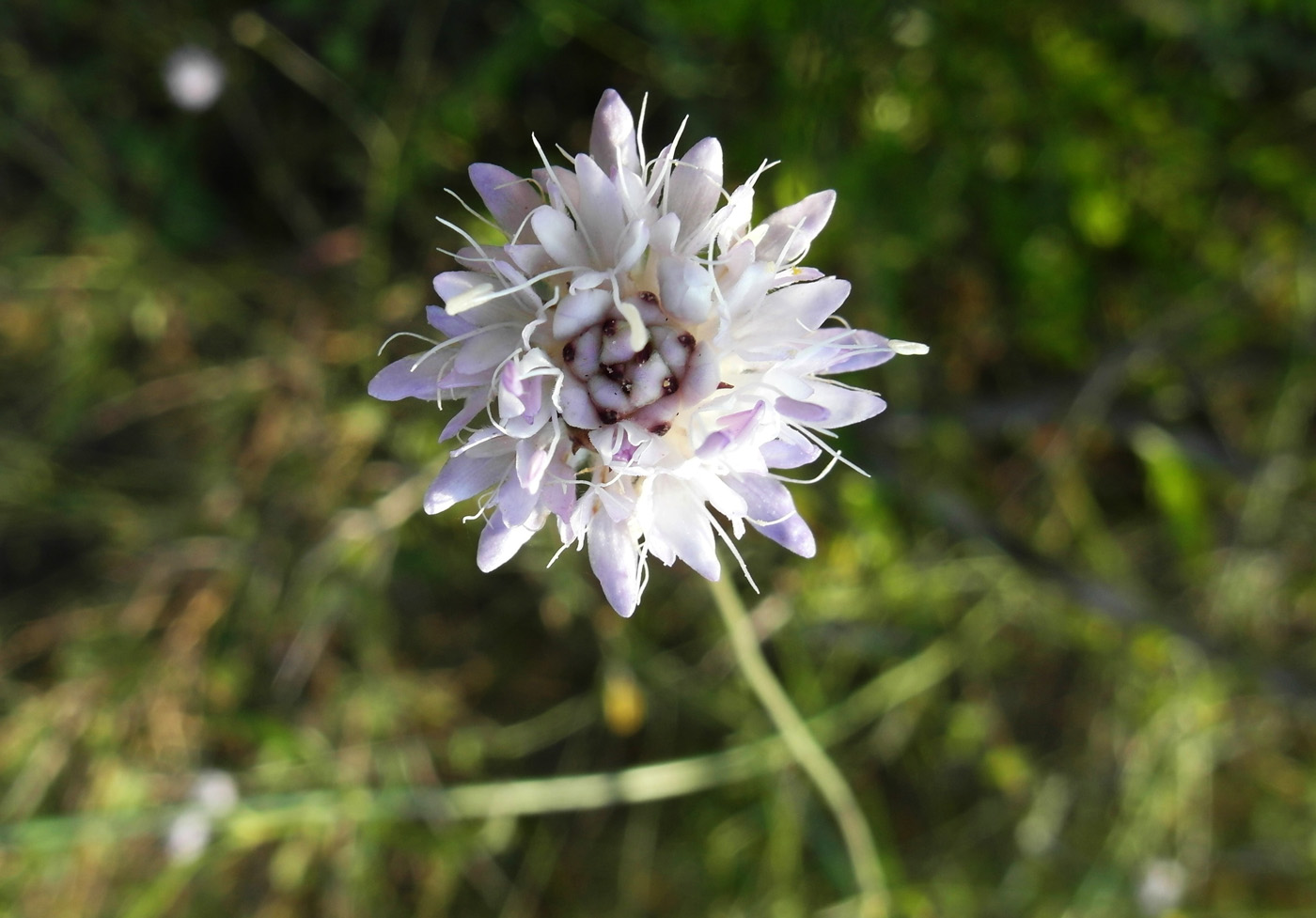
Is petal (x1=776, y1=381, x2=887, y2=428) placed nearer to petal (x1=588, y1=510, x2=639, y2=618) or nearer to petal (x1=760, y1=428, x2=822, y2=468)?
petal (x1=760, y1=428, x2=822, y2=468)

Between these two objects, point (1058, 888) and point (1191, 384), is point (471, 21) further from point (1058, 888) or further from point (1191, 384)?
point (1058, 888)

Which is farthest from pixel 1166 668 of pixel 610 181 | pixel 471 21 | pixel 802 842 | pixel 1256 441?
pixel 471 21

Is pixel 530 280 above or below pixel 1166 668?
above

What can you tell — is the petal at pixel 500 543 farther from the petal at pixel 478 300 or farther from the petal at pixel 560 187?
the petal at pixel 560 187

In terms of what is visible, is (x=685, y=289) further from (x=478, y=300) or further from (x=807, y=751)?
(x=807, y=751)

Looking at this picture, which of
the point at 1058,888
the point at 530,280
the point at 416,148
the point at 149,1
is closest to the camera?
the point at 530,280

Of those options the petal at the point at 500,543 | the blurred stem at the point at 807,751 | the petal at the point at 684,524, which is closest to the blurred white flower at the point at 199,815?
the blurred stem at the point at 807,751

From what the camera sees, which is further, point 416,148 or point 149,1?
point 149,1

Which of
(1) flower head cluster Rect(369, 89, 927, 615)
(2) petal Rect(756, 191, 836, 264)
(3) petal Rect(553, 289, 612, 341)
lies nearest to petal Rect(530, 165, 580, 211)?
(1) flower head cluster Rect(369, 89, 927, 615)

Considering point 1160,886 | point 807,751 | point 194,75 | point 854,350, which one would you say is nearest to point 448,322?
point 854,350
